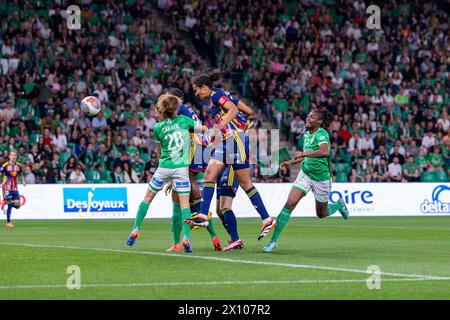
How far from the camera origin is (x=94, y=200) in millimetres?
28453

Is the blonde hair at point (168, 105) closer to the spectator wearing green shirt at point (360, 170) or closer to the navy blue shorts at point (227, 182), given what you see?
the navy blue shorts at point (227, 182)

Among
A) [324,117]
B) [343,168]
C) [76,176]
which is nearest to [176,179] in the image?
[324,117]

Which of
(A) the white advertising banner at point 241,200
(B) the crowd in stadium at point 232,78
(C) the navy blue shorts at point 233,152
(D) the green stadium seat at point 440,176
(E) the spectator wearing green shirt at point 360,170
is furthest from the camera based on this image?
(D) the green stadium seat at point 440,176

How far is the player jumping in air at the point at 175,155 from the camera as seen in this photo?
1361cm

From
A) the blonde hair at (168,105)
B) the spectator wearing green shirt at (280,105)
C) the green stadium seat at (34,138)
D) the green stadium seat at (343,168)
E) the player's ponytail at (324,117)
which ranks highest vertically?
the spectator wearing green shirt at (280,105)

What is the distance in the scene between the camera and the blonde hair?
13453mm

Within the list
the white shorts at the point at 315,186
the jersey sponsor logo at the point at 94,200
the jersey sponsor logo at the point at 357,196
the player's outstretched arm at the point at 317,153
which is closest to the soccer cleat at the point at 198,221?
the white shorts at the point at 315,186

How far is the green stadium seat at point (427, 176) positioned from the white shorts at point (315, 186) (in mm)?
18790

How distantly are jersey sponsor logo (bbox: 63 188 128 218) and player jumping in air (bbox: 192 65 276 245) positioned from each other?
48.5ft

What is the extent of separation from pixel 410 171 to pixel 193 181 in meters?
19.3

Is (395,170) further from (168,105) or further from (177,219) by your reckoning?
(168,105)

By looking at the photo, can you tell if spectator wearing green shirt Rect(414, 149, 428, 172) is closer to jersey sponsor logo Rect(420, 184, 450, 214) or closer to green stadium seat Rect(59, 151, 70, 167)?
jersey sponsor logo Rect(420, 184, 450, 214)

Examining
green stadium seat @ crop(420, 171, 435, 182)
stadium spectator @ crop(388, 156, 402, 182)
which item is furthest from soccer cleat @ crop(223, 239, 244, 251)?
green stadium seat @ crop(420, 171, 435, 182)

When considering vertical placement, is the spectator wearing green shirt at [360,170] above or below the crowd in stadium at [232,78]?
below
